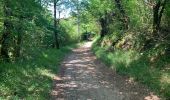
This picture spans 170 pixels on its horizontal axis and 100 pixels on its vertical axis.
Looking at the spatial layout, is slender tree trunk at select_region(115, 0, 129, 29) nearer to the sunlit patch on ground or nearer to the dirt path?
the dirt path

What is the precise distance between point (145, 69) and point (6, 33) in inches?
298

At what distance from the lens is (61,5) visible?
123 ft

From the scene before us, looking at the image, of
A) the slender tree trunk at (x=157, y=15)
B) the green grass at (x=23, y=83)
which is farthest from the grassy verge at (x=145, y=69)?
the green grass at (x=23, y=83)

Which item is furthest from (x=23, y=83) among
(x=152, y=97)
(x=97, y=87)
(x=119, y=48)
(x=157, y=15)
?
(x=119, y=48)

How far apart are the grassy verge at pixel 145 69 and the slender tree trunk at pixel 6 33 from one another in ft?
21.3

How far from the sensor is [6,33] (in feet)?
56.7

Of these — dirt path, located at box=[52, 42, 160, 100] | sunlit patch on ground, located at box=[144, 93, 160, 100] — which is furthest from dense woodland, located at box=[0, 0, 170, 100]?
dirt path, located at box=[52, 42, 160, 100]

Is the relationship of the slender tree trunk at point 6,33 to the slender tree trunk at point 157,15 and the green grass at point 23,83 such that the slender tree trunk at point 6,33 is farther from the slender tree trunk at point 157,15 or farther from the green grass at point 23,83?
A: the slender tree trunk at point 157,15

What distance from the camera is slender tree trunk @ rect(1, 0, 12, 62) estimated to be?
15823mm

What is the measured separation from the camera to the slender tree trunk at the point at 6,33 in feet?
51.9

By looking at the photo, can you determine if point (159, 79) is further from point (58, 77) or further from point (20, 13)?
point (20, 13)

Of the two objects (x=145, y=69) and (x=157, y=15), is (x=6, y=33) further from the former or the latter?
(x=157, y=15)

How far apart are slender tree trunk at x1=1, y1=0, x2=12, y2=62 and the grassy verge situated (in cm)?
650

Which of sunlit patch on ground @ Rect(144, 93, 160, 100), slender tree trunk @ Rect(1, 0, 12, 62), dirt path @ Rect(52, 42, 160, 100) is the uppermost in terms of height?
slender tree trunk @ Rect(1, 0, 12, 62)
